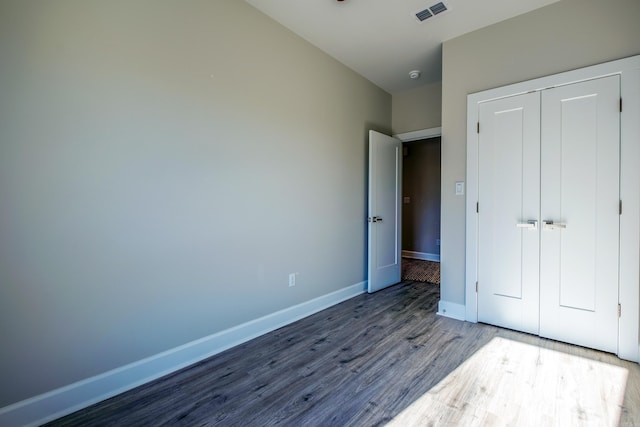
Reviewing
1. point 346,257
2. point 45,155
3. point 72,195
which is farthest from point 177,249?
point 346,257

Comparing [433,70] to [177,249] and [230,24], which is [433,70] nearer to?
[230,24]

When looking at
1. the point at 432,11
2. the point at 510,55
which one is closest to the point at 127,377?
the point at 432,11

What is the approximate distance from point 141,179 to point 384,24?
8.10ft

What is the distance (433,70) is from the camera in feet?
11.6

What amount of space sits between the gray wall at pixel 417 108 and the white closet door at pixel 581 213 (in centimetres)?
154

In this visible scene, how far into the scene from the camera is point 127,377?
1767 mm

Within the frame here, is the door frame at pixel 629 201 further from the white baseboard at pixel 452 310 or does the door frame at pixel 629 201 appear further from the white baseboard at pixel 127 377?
the white baseboard at pixel 127 377

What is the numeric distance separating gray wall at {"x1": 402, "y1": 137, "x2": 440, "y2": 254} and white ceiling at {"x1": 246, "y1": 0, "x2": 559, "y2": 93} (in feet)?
10.1

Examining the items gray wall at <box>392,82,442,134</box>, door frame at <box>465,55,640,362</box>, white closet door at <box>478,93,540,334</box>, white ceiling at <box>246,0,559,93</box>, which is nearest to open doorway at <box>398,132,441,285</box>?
gray wall at <box>392,82,442,134</box>

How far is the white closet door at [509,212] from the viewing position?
251cm

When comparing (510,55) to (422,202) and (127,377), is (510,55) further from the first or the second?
(422,202)

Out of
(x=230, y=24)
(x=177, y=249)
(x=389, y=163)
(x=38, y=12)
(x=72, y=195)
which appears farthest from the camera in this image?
(x=389, y=163)

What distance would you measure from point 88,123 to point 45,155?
270 millimetres

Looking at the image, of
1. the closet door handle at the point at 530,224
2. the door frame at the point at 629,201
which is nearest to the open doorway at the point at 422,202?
the closet door handle at the point at 530,224
